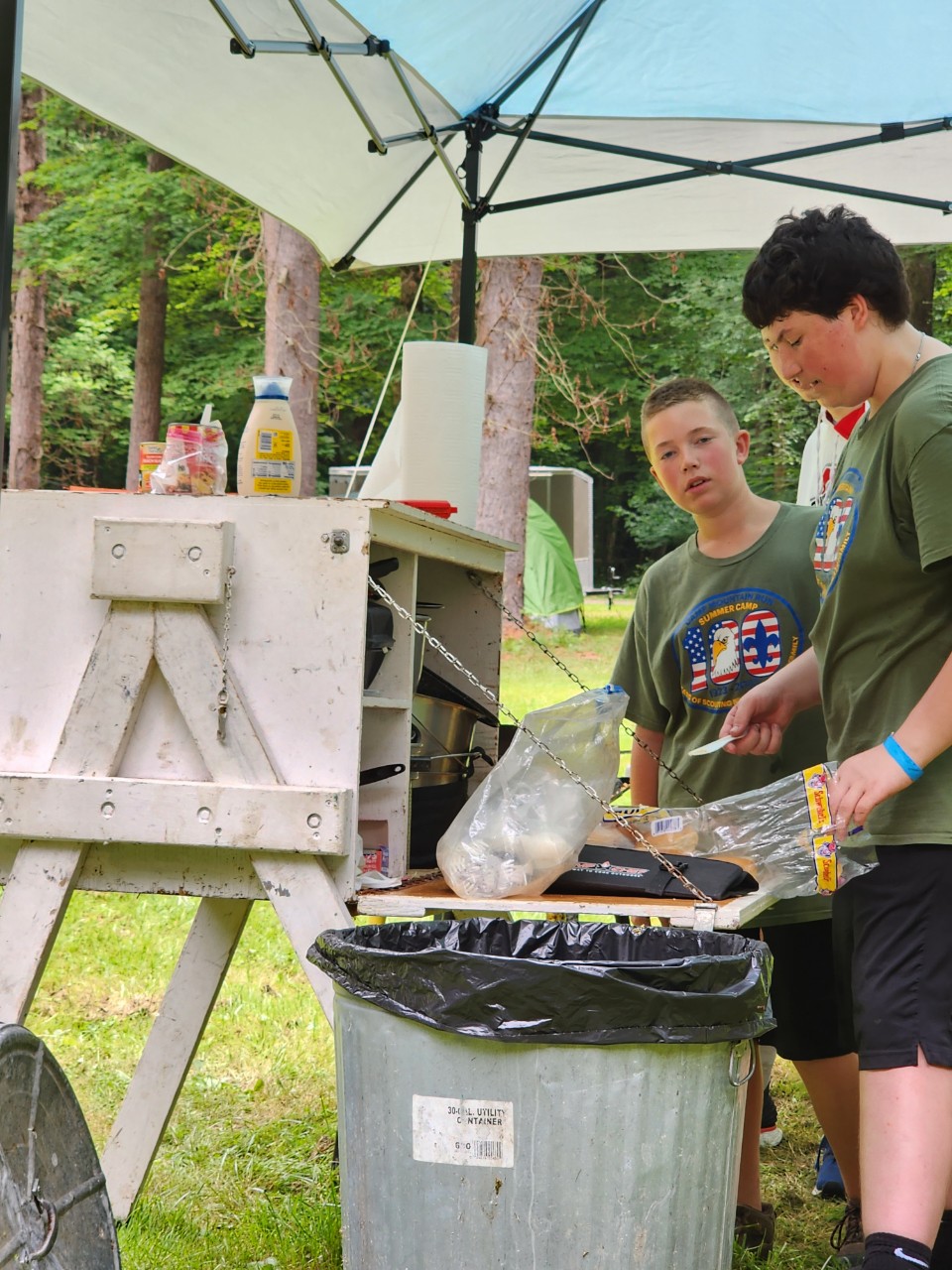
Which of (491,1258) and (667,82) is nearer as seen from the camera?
(491,1258)

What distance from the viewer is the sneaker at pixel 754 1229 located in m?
2.73

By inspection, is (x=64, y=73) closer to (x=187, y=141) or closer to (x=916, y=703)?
(x=187, y=141)

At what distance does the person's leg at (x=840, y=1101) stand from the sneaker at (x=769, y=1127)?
0.76 meters

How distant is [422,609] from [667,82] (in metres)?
1.81

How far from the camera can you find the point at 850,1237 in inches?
103

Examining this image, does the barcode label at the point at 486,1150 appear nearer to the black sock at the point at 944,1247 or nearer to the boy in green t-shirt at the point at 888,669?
the boy in green t-shirt at the point at 888,669

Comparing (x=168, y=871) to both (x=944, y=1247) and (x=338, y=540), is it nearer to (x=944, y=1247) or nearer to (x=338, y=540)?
(x=338, y=540)

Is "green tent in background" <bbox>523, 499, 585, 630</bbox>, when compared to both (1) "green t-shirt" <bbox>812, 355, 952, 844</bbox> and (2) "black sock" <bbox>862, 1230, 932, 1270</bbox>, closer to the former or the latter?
(1) "green t-shirt" <bbox>812, 355, 952, 844</bbox>

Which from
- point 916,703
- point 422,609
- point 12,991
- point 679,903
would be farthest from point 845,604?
point 12,991

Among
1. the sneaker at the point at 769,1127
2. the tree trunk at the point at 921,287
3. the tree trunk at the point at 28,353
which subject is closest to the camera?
the sneaker at the point at 769,1127

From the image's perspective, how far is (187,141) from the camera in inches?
133

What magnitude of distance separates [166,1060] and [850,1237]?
1.41m

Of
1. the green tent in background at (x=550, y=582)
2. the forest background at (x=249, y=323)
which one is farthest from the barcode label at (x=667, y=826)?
the green tent in background at (x=550, y=582)

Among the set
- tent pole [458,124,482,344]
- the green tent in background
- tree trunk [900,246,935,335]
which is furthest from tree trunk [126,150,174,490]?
tent pole [458,124,482,344]
